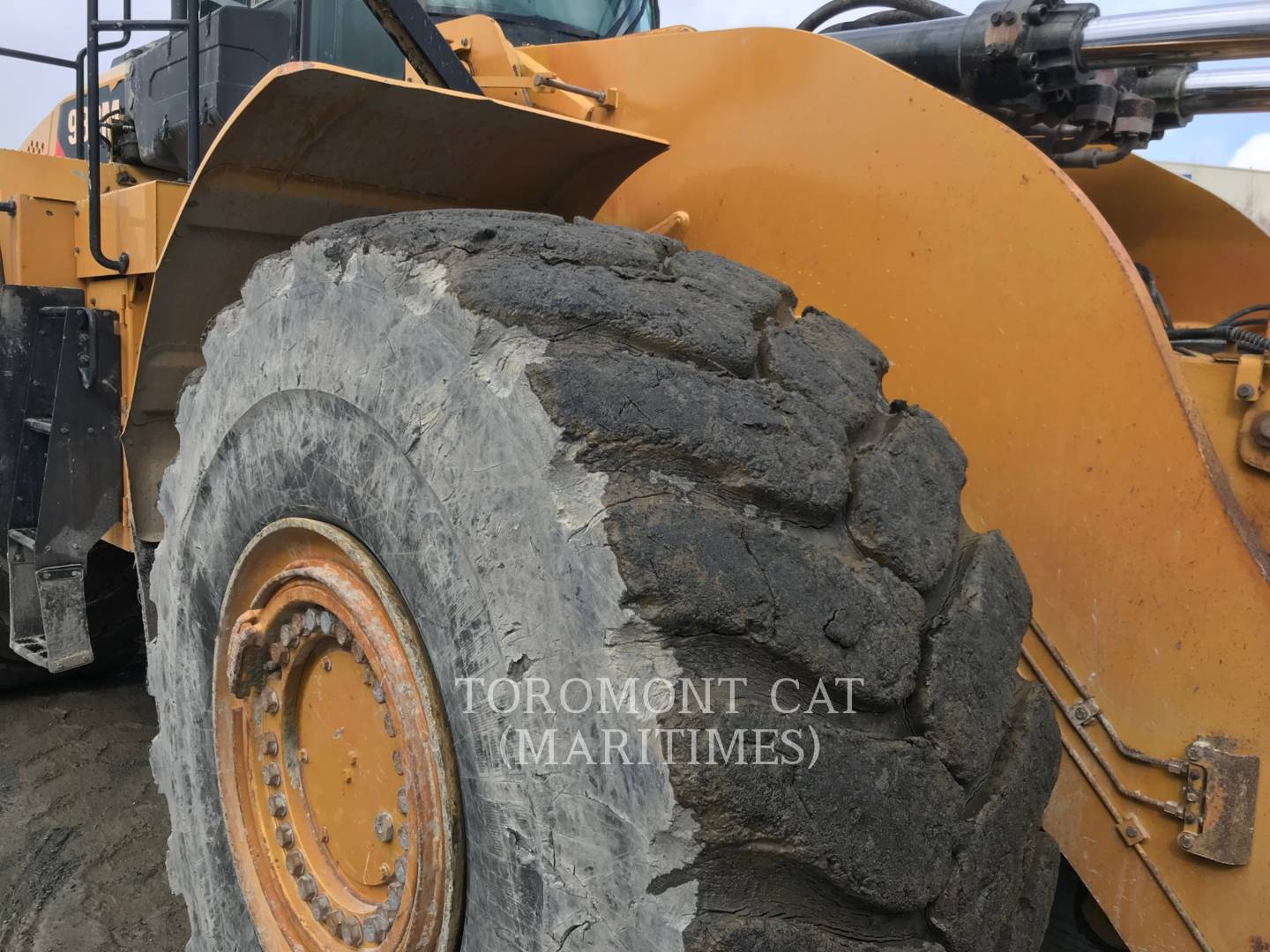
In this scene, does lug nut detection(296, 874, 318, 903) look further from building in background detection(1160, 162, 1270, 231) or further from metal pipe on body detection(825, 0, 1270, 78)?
building in background detection(1160, 162, 1270, 231)

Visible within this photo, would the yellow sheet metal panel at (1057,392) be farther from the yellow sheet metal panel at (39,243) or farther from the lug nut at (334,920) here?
the yellow sheet metal panel at (39,243)

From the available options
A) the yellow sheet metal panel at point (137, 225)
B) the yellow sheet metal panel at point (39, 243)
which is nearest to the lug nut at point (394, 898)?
the yellow sheet metal panel at point (137, 225)

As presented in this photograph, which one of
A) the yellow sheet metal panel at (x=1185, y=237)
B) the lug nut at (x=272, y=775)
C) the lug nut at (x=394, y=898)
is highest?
the yellow sheet metal panel at (x=1185, y=237)

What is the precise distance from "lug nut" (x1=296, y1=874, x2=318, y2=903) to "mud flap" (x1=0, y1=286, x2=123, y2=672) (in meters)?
1.47

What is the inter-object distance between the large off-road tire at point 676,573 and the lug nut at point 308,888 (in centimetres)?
49

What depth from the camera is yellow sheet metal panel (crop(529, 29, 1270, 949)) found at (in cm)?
147

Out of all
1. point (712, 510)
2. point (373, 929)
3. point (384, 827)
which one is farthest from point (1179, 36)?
point (373, 929)

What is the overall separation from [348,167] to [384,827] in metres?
1.22

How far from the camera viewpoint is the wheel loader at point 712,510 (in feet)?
3.61

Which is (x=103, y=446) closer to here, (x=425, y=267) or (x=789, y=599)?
(x=425, y=267)

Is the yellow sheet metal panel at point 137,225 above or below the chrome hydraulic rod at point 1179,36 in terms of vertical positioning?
below

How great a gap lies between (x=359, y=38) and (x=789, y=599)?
7.41ft

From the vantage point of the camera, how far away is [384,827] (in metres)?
1.45

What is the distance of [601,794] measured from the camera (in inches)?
42.4
